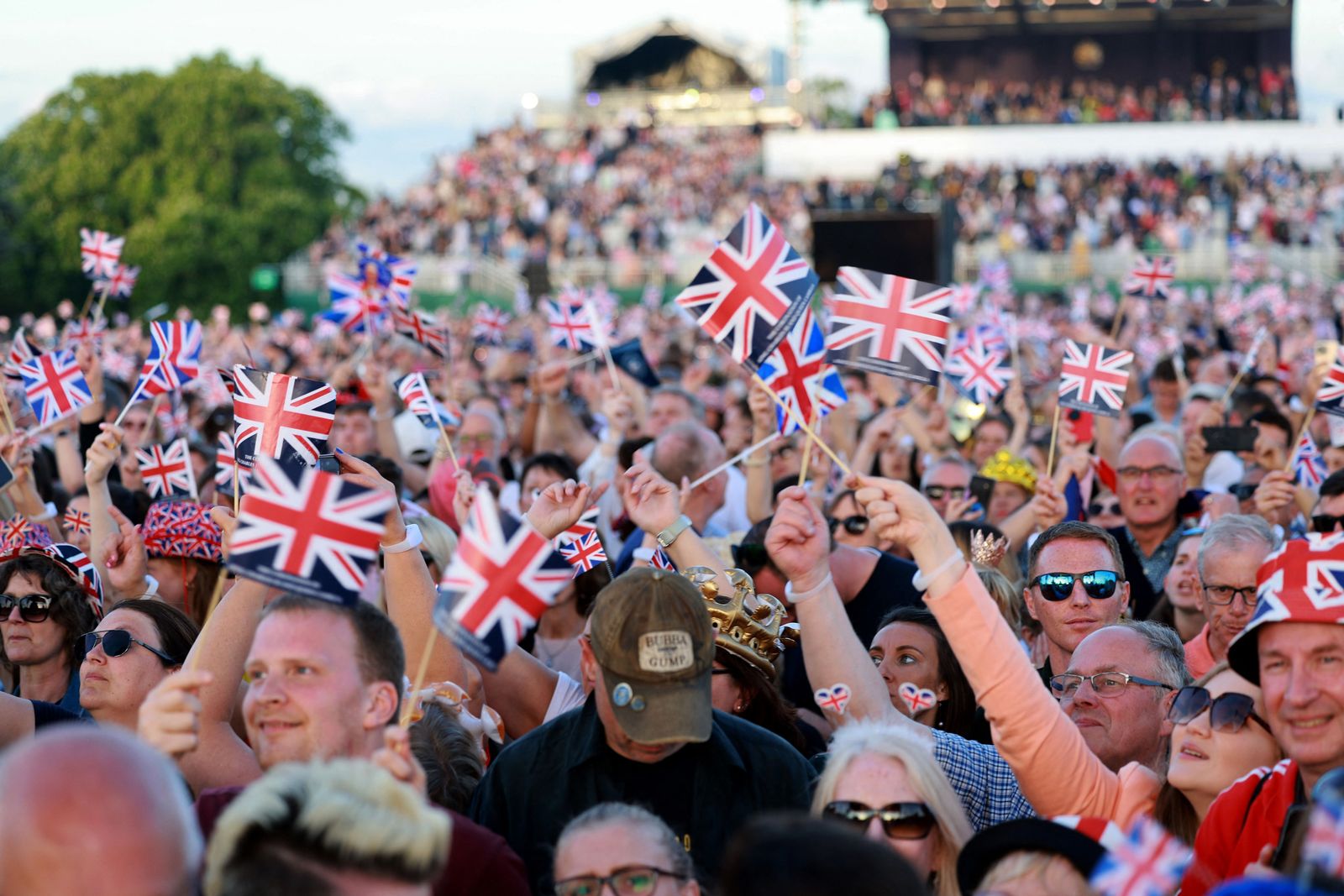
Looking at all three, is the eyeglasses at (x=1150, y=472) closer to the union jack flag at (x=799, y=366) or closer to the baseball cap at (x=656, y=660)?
the union jack flag at (x=799, y=366)

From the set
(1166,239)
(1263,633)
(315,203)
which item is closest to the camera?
(1263,633)

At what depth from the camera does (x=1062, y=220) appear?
3941cm

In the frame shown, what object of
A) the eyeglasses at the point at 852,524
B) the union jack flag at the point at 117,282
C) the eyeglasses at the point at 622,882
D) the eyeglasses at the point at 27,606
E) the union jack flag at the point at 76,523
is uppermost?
the union jack flag at the point at 117,282

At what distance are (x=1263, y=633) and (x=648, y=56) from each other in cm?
6556

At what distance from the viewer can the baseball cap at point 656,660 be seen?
3680 mm

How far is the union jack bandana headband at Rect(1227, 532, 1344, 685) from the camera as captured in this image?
3.46 m

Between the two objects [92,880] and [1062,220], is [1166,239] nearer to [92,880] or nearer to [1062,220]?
[1062,220]

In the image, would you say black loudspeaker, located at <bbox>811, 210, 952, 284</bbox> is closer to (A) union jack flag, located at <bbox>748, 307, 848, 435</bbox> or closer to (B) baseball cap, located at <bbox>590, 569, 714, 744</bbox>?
(A) union jack flag, located at <bbox>748, 307, 848, 435</bbox>

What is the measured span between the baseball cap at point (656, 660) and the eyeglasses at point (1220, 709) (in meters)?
1.03

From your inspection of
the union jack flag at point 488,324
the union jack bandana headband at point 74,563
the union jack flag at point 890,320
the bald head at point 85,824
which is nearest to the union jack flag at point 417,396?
the union jack flag at point 890,320

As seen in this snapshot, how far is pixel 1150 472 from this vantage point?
7.34m

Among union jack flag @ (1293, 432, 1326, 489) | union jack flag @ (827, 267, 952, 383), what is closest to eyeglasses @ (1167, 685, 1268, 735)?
union jack flag @ (827, 267, 952, 383)

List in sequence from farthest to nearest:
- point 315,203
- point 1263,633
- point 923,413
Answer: point 315,203 < point 923,413 < point 1263,633

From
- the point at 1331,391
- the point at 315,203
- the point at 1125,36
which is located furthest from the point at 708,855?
the point at 1125,36
